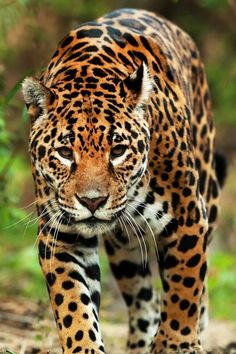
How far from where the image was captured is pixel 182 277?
7.77m

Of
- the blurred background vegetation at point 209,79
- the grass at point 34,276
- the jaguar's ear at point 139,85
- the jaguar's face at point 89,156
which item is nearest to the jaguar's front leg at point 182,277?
the jaguar's face at point 89,156

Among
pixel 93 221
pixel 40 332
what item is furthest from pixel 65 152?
pixel 40 332

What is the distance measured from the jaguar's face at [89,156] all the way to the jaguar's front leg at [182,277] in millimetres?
759

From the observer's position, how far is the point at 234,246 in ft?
55.3

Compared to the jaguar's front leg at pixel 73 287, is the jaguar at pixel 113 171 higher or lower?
higher

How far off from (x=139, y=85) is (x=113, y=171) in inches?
27.5

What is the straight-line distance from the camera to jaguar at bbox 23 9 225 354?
684 centimetres

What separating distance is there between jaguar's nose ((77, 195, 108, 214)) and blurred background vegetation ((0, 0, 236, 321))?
5.69 m

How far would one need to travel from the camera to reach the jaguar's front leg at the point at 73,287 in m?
7.08

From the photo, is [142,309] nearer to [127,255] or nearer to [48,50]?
[127,255]

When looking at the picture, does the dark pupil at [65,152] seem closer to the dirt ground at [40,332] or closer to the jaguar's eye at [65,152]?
the jaguar's eye at [65,152]

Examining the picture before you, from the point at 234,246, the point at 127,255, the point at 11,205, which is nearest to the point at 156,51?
the point at 127,255

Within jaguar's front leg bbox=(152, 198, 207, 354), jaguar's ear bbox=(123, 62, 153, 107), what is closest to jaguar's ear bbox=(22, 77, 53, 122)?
jaguar's ear bbox=(123, 62, 153, 107)

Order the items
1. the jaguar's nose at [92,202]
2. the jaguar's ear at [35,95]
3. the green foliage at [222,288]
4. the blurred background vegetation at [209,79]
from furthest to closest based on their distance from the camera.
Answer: the blurred background vegetation at [209,79] < the green foliage at [222,288] < the jaguar's ear at [35,95] < the jaguar's nose at [92,202]
